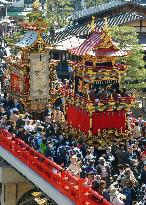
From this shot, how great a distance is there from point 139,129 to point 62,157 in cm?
517

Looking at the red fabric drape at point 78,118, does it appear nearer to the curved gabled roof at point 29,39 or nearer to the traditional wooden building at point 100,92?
the traditional wooden building at point 100,92

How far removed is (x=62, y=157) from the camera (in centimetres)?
2017

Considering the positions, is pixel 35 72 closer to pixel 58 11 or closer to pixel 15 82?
pixel 15 82

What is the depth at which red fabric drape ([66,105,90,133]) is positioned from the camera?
2466 centimetres

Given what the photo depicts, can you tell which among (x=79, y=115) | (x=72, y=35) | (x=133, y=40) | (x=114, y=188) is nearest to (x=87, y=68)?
(x=79, y=115)

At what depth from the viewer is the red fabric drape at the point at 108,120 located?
24500 millimetres

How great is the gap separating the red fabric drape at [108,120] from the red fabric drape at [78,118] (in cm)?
30

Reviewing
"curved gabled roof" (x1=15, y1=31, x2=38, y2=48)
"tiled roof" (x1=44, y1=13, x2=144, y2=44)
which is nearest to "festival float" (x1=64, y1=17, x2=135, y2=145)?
"curved gabled roof" (x1=15, y1=31, x2=38, y2=48)

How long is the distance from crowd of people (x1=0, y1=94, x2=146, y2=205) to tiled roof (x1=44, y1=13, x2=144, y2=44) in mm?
24092

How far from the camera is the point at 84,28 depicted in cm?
5541

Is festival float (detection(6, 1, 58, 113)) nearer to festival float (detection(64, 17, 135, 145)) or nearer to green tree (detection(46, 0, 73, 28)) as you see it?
festival float (detection(64, 17, 135, 145))

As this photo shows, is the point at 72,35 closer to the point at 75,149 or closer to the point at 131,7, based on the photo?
the point at 131,7

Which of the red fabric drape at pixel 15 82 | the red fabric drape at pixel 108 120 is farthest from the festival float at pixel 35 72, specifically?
the red fabric drape at pixel 108 120

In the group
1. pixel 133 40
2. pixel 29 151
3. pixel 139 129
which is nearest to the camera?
pixel 29 151
